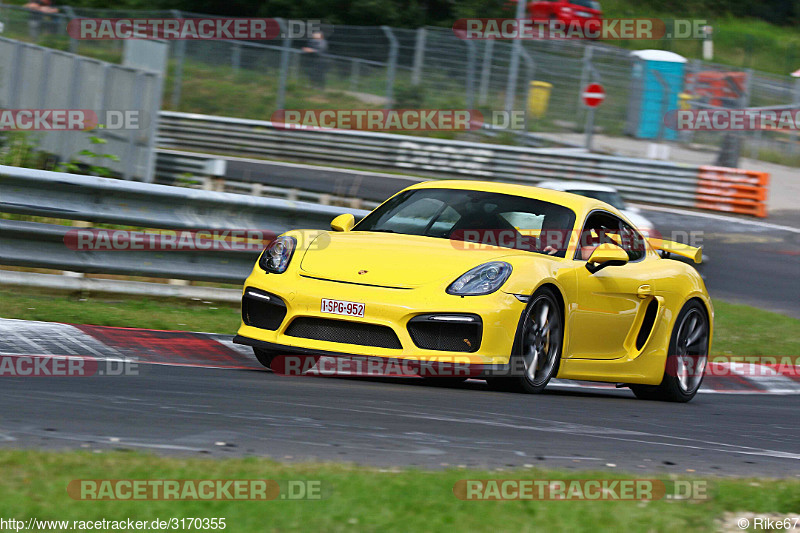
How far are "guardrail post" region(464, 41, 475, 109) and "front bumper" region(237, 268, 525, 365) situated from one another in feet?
62.4

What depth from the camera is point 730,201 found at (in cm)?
2316

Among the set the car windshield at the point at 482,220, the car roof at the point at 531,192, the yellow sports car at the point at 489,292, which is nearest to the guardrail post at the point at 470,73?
the yellow sports car at the point at 489,292

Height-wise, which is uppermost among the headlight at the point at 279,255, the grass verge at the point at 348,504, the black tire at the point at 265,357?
the headlight at the point at 279,255

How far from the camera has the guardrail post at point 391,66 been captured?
25.5m

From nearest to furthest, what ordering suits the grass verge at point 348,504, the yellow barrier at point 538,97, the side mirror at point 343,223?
the grass verge at point 348,504 < the side mirror at point 343,223 < the yellow barrier at point 538,97

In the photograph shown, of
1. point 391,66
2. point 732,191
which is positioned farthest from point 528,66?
point 732,191

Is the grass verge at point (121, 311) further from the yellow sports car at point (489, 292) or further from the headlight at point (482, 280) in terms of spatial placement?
the headlight at point (482, 280)

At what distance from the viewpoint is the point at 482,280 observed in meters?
6.74

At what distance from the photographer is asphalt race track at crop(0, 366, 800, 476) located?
4.54m

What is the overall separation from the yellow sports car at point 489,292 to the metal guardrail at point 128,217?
1973 mm

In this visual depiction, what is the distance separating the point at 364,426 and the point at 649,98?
20.7 meters

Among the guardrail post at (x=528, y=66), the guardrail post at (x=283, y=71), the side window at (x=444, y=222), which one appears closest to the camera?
the side window at (x=444, y=222)

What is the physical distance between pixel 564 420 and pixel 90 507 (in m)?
3.21

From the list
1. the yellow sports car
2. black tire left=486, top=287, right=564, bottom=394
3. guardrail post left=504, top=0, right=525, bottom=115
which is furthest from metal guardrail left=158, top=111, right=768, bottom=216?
black tire left=486, top=287, right=564, bottom=394
